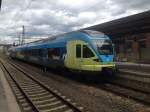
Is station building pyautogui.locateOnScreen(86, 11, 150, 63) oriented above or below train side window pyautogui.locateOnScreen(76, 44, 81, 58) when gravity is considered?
above

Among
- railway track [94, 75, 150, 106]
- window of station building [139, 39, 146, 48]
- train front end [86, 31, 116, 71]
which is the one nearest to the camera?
railway track [94, 75, 150, 106]

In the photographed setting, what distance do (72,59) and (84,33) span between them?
5.85 ft

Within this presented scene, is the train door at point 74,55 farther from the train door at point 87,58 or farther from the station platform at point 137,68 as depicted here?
the station platform at point 137,68

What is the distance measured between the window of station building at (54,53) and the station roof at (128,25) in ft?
41.1

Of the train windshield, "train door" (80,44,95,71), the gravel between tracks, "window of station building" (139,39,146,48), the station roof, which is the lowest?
the gravel between tracks

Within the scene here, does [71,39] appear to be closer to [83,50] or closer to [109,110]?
[83,50]

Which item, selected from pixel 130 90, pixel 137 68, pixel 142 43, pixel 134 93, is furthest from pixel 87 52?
pixel 142 43

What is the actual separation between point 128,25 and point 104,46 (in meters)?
17.7

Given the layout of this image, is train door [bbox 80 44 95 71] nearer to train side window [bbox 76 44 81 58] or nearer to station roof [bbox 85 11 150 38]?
train side window [bbox 76 44 81 58]

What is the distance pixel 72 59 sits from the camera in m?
18.2

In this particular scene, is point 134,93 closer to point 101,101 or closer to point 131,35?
point 101,101

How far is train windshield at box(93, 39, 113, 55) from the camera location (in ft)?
56.2

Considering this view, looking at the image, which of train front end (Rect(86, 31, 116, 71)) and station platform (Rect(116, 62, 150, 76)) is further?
station platform (Rect(116, 62, 150, 76))

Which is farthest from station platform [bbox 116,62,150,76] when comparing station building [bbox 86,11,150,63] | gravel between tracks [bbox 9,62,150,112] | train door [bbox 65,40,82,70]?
station building [bbox 86,11,150,63]
